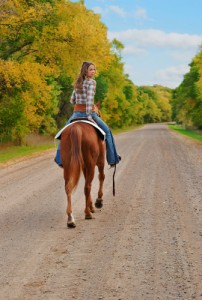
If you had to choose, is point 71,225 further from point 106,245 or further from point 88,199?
point 106,245

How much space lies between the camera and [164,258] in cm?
575

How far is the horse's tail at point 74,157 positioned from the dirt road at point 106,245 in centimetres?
74

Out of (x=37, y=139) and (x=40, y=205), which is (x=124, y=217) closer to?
(x=40, y=205)

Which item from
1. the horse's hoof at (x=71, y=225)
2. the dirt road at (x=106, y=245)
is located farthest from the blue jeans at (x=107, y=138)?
the horse's hoof at (x=71, y=225)

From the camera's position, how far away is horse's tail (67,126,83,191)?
7.49 m

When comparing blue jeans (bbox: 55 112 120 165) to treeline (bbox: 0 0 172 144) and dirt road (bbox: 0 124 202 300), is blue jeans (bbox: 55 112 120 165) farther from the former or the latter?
treeline (bbox: 0 0 172 144)

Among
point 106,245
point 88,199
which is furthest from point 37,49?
point 106,245

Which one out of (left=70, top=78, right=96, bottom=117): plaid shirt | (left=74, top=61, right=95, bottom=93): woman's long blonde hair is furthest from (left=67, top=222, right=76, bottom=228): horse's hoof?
(left=74, top=61, right=95, bottom=93): woman's long blonde hair

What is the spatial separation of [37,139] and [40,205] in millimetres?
24409

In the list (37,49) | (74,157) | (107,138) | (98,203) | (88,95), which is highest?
(37,49)

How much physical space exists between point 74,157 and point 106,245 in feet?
5.64

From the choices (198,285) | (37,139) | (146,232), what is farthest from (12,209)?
(37,139)

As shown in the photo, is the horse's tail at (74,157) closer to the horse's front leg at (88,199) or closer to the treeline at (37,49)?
the horse's front leg at (88,199)

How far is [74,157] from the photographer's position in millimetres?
7562
